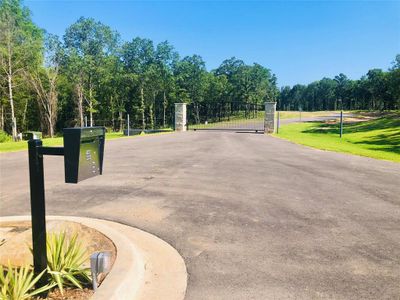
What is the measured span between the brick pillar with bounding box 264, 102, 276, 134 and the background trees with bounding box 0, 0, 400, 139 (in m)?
9.49

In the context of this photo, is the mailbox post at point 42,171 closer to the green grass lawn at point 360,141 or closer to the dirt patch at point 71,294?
the dirt patch at point 71,294

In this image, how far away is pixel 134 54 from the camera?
199 ft

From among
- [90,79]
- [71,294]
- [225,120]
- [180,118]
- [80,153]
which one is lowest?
[71,294]

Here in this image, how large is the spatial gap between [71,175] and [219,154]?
36.1ft

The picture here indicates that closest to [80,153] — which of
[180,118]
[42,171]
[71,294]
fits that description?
[42,171]

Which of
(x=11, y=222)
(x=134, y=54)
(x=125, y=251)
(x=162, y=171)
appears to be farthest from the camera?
(x=134, y=54)

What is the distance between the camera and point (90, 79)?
1973 inches

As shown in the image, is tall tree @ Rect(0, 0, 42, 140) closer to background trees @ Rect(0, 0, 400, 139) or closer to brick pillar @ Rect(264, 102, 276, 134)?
background trees @ Rect(0, 0, 400, 139)

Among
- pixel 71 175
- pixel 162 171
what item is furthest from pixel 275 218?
pixel 162 171

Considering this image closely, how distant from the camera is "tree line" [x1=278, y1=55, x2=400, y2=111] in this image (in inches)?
3920

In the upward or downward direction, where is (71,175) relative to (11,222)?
upward

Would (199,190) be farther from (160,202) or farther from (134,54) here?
(134,54)

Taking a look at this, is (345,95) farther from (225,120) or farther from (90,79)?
(90,79)

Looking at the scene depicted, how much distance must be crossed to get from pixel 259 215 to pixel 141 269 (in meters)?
2.70
